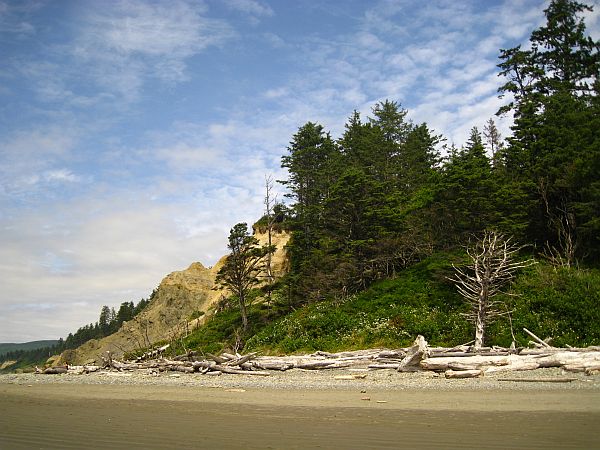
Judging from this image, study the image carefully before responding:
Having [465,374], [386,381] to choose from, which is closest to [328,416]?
[386,381]

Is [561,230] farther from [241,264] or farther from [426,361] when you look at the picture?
[241,264]

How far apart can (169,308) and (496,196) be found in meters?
44.3

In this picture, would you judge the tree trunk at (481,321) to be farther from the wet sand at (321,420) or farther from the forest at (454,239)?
the wet sand at (321,420)

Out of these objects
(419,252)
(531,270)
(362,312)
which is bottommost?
(362,312)

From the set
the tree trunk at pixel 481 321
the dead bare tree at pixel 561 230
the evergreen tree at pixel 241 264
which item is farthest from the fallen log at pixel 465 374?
the evergreen tree at pixel 241 264

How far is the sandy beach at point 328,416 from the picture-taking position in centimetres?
607

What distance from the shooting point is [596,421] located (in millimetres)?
6906

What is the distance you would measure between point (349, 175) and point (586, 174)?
15790 mm

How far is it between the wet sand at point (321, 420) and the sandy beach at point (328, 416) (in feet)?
0.06

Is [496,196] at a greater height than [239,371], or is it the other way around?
[496,196]

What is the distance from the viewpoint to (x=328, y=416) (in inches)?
323

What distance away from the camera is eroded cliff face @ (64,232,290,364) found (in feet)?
175

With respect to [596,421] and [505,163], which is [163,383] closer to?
[596,421]

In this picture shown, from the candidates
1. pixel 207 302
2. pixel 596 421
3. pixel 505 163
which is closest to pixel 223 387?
pixel 596 421
